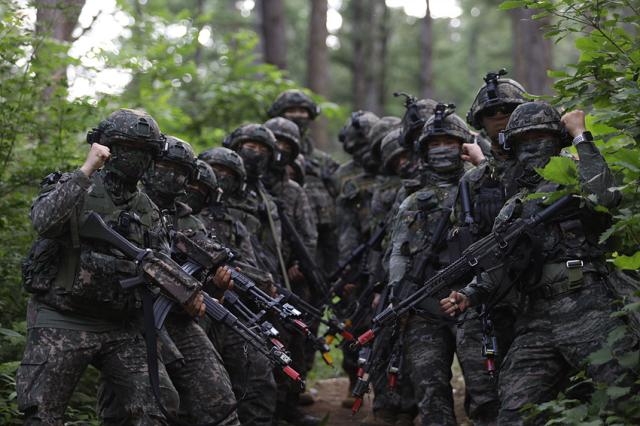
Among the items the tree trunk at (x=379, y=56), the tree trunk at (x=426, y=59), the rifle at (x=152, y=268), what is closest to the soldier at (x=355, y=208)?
the rifle at (x=152, y=268)

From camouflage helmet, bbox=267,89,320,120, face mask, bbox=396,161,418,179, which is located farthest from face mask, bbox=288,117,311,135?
face mask, bbox=396,161,418,179

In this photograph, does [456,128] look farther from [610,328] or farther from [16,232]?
[16,232]

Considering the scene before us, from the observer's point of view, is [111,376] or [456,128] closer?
[111,376]

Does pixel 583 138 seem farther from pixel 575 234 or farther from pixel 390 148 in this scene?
pixel 390 148

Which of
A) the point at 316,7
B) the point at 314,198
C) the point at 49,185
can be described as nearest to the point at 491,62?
the point at 316,7

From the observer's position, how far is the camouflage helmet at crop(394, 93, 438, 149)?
899 centimetres

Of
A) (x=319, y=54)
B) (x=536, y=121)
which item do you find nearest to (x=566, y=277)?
(x=536, y=121)

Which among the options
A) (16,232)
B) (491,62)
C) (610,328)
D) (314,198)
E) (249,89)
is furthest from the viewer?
(491,62)

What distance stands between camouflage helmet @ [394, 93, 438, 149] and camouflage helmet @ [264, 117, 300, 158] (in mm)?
1837

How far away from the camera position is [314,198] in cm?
1179

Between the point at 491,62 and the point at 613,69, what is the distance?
1601 inches

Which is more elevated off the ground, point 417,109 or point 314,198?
point 417,109

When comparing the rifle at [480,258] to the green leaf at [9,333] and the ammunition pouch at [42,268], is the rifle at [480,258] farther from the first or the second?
the green leaf at [9,333]

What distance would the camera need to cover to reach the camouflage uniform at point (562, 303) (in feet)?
18.3
